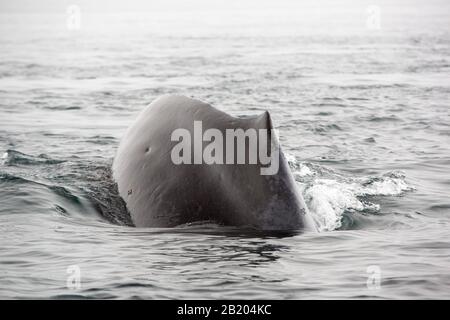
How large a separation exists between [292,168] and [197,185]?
5.03 meters

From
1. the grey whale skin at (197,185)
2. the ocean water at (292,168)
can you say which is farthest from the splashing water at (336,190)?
the grey whale skin at (197,185)

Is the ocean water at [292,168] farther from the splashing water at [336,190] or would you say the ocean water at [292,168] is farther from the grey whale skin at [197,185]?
the grey whale skin at [197,185]

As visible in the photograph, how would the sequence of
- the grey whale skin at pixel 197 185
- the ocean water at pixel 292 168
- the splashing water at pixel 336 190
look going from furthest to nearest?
1. the splashing water at pixel 336 190
2. the grey whale skin at pixel 197 185
3. the ocean water at pixel 292 168

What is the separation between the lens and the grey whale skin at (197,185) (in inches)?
267

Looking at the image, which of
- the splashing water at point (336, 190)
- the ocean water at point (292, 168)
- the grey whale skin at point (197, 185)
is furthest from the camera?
the splashing water at point (336, 190)

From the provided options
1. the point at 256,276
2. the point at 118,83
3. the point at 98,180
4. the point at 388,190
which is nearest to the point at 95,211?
the point at 98,180

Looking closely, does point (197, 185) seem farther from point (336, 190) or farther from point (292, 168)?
point (292, 168)

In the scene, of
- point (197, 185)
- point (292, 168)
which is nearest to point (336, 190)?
point (292, 168)

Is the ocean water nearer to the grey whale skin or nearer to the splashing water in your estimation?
the splashing water

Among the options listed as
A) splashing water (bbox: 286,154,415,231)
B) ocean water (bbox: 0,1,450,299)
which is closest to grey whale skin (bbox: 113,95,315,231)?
ocean water (bbox: 0,1,450,299)

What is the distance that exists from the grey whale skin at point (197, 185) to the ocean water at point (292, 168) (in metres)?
0.15

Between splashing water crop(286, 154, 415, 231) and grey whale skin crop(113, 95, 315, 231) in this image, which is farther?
splashing water crop(286, 154, 415, 231)

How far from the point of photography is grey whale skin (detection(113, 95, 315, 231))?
22.2ft

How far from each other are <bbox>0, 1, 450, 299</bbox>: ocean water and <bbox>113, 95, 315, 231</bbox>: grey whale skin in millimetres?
155
